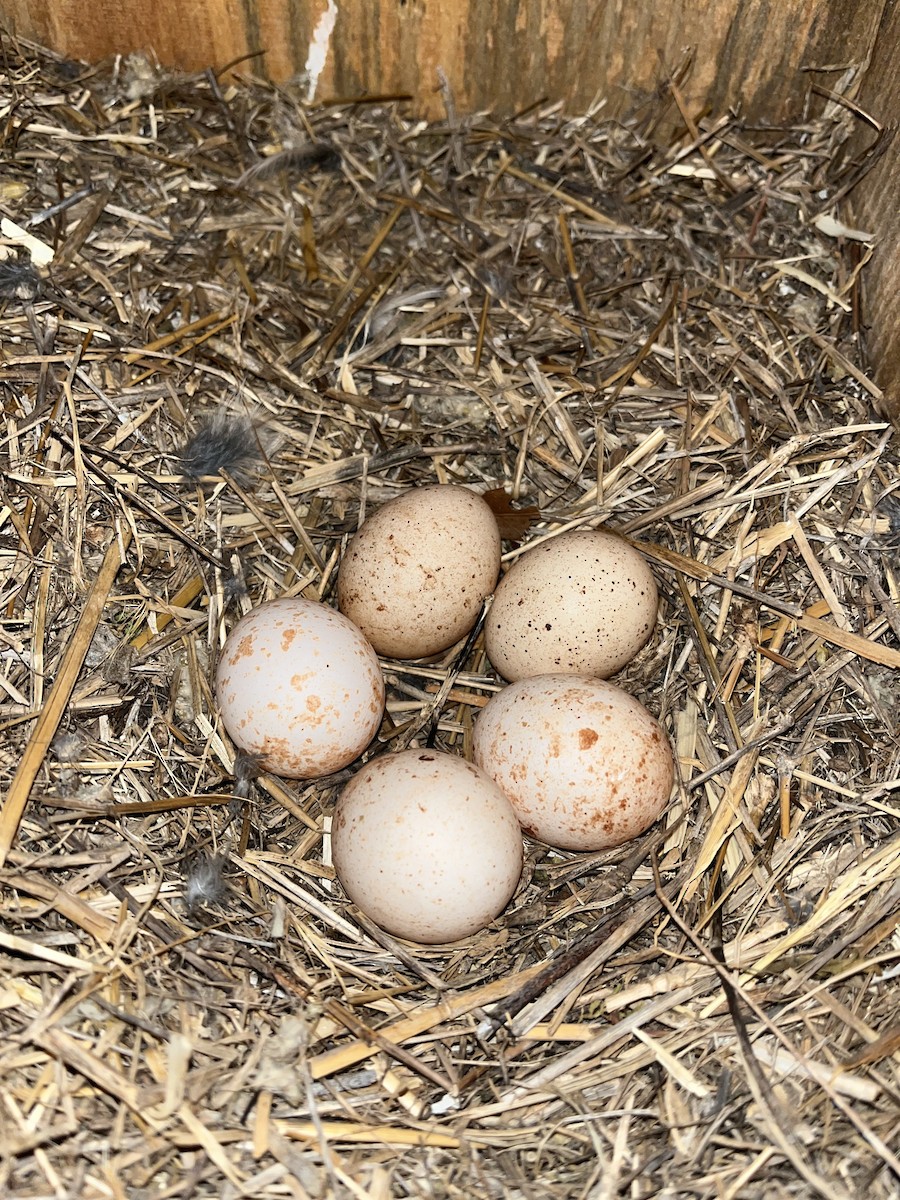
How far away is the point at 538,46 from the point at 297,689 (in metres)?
1.76

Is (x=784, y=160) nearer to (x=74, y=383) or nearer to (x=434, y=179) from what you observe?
(x=434, y=179)

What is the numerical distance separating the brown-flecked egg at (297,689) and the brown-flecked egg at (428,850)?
0.14 metres

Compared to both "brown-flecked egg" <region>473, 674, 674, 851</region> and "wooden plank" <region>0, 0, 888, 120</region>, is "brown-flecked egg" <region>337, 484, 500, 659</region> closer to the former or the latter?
"brown-flecked egg" <region>473, 674, 674, 851</region>

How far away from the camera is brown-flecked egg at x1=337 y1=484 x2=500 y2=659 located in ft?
7.64

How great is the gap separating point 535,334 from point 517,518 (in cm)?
49

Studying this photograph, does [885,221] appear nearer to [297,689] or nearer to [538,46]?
[538,46]

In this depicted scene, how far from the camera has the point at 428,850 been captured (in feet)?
6.67

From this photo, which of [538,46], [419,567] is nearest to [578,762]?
[419,567]

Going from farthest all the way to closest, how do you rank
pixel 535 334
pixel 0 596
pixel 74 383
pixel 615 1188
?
pixel 535 334, pixel 74 383, pixel 0 596, pixel 615 1188

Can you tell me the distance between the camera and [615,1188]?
68.0 inches

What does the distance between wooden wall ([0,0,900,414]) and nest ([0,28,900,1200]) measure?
7 centimetres

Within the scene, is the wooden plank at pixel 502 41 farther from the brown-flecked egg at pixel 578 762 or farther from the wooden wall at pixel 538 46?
the brown-flecked egg at pixel 578 762

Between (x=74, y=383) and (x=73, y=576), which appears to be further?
(x=74, y=383)

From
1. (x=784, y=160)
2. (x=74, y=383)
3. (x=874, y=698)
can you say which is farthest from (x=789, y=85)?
(x=74, y=383)
